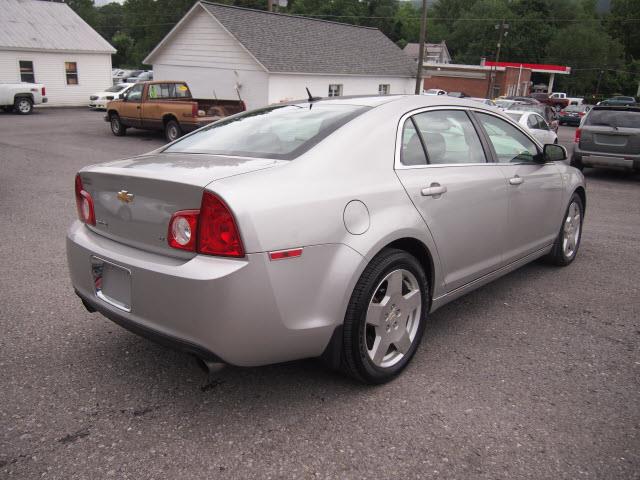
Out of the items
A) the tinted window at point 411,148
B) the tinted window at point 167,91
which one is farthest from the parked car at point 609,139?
the tinted window at point 167,91

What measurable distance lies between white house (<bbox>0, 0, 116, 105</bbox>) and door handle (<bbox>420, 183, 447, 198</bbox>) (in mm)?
31471

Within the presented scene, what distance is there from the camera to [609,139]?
12.1 metres

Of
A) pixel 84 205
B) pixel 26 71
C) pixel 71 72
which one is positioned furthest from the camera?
pixel 71 72

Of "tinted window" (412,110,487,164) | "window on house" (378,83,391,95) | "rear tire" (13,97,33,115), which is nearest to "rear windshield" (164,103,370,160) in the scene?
"tinted window" (412,110,487,164)

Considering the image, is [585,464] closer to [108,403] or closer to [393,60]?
[108,403]

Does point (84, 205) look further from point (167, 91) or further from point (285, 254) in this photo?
point (167, 91)

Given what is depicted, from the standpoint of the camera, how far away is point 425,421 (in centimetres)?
289

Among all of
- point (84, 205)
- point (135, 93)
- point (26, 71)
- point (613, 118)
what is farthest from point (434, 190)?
point (26, 71)

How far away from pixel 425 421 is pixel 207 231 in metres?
1.47

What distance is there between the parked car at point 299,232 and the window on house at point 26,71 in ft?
101

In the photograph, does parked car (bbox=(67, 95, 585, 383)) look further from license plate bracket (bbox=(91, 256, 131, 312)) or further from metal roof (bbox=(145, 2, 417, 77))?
metal roof (bbox=(145, 2, 417, 77))

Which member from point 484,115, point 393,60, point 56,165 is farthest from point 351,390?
point 393,60

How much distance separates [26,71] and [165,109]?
1718 centimetres

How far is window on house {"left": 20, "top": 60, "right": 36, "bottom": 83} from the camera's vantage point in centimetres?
2959
